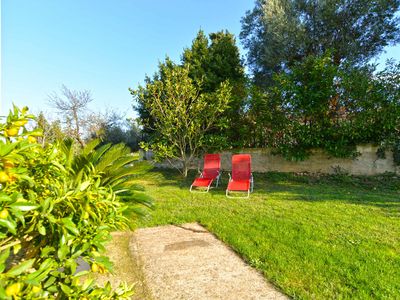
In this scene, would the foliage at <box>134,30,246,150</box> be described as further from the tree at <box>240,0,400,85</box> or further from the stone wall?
the tree at <box>240,0,400,85</box>

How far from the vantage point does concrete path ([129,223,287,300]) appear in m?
2.37

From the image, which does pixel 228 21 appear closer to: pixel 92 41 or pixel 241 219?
pixel 92 41

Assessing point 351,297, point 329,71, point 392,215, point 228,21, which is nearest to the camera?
point 351,297

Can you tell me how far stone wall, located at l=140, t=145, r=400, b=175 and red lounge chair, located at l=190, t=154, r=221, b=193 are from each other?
8.69 ft

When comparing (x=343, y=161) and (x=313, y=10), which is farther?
(x=313, y=10)

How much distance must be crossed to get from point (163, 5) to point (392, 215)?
10.5 meters

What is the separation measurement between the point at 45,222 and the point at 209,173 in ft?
23.9

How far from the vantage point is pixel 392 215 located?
176 inches

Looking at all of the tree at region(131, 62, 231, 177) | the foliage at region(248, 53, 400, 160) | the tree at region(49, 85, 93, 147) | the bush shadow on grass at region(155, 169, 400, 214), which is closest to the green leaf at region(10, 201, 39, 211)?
the bush shadow on grass at region(155, 169, 400, 214)

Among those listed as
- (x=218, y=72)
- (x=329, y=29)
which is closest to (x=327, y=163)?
(x=218, y=72)

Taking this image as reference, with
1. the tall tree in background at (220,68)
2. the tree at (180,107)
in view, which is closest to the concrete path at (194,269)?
the tree at (180,107)

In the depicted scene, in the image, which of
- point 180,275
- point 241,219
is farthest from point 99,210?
point 241,219

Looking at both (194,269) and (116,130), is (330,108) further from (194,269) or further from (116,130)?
(116,130)

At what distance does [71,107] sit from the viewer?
2238 centimetres
